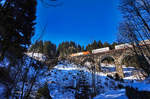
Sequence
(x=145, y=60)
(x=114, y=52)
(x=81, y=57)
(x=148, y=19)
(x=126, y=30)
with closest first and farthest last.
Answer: (x=148, y=19) < (x=145, y=60) < (x=126, y=30) < (x=114, y=52) < (x=81, y=57)

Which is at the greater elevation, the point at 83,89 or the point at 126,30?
the point at 126,30

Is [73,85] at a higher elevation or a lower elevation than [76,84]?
lower

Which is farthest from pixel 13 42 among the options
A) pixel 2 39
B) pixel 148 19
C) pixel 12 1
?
pixel 148 19

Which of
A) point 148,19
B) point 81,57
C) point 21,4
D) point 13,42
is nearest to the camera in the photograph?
point 21,4

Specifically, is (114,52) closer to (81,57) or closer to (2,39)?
(81,57)

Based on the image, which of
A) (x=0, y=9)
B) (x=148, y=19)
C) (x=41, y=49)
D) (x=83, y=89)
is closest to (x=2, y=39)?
(x=0, y=9)

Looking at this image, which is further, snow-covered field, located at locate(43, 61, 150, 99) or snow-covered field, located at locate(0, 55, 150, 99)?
snow-covered field, located at locate(43, 61, 150, 99)

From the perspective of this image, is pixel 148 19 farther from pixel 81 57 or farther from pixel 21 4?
pixel 81 57

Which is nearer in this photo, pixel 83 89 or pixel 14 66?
pixel 14 66

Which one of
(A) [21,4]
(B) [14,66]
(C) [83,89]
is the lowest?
(C) [83,89]

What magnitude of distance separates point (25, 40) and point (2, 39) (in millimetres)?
653

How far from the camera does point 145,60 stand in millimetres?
6484

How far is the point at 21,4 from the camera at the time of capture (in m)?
1.53

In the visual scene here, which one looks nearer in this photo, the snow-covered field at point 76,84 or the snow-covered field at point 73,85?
the snow-covered field at point 76,84
